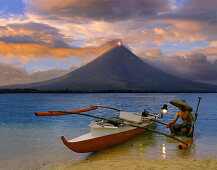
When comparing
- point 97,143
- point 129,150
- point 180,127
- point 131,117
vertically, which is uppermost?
point 131,117

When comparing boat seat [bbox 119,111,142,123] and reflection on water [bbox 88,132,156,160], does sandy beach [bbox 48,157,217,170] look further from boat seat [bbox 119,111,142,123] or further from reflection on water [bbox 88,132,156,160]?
boat seat [bbox 119,111,142,123]

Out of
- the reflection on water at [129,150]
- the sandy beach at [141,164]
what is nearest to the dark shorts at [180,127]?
the reflection on water at [129,150]

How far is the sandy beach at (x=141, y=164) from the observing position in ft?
26.2

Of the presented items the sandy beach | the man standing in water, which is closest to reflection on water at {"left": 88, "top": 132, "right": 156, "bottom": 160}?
the sandy beach

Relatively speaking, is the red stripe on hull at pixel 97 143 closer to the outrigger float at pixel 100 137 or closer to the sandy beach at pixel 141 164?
the outrigger float at pixel 100 137

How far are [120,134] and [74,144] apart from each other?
2984mm

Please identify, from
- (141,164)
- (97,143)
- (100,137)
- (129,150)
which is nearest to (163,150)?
(129,150)

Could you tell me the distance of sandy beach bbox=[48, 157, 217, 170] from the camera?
8000mm

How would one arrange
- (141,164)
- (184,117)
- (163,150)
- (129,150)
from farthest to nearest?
(184,117) < (163,150) < (129,150) < (141,164)

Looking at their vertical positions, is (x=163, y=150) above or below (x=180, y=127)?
below

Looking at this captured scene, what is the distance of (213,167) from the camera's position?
8.09 metres

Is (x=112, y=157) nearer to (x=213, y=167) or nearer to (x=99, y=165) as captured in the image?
(x=99, y=165)

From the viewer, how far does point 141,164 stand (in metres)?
8.30

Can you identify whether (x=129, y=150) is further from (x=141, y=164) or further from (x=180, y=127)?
(x=180, y=127)
